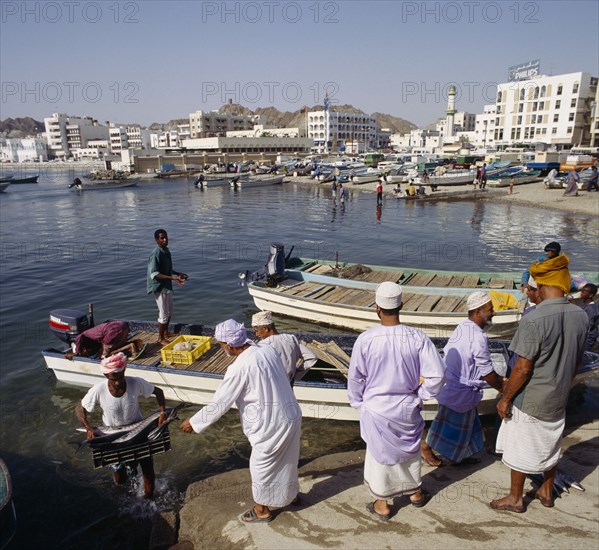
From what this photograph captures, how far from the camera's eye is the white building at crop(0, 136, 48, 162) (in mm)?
179500

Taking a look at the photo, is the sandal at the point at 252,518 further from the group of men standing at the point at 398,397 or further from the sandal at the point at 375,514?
the sandal at the point at 375,514

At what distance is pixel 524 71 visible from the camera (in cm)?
9531

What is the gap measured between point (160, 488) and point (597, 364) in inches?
281

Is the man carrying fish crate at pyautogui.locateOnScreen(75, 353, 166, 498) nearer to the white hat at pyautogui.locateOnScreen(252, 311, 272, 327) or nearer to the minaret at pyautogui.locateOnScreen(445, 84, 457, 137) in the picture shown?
the white hat at pyautogui.locateOnScreen(252, 311, 272, 327)

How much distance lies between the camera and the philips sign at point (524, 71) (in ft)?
305

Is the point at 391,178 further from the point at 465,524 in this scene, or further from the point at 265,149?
the point at 265,149

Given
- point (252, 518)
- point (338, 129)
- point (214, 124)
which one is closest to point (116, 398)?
point (252, 518)

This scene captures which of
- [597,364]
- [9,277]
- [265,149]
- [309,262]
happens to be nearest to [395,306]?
[597,364]

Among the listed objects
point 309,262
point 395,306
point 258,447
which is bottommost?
point 309,262

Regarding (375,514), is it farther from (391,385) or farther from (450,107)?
(450,107)

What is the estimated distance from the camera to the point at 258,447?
12.6 ft

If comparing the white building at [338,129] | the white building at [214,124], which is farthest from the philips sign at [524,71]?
the white building at [214,124]

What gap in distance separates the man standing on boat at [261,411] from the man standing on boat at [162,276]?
4966mm

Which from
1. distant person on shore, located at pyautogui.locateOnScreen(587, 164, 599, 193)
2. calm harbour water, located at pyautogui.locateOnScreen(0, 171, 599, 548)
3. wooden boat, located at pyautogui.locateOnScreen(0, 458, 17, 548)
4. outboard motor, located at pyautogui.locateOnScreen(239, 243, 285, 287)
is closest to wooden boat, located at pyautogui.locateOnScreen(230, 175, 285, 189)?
calm harbour water, located at pyautogui.locateOnScreen(0, 171, 599, 548)
